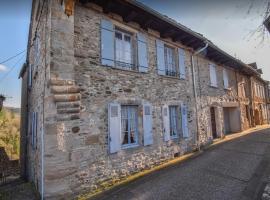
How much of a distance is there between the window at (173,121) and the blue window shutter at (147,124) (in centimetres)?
138

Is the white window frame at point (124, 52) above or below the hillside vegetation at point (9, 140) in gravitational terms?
above

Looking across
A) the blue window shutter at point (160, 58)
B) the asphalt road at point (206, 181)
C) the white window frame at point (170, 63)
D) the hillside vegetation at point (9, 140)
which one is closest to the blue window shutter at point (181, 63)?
the white window frame at point (170, 63)

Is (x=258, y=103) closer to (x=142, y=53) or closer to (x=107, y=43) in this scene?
(x=142, y=53)

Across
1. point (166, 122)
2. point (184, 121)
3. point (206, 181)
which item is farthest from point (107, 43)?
point (206, 181)

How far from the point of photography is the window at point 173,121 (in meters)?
7.26

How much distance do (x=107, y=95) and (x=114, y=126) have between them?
919 millimetres

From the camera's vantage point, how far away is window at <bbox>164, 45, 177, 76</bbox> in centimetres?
755

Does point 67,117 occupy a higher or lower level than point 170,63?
lower

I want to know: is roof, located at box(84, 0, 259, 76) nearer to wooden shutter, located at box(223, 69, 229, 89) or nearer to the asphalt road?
wooden shutter, located at box(223, 69, 229, 89)

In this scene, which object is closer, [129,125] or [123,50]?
[129,125]

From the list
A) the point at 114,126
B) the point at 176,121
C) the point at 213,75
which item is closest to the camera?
the point at 114,126

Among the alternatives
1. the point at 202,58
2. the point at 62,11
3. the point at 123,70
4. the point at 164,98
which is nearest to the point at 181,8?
the point at 123,70

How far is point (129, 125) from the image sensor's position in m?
5.79

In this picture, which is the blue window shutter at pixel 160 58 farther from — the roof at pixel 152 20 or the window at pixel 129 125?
the window at pixel 129 125
